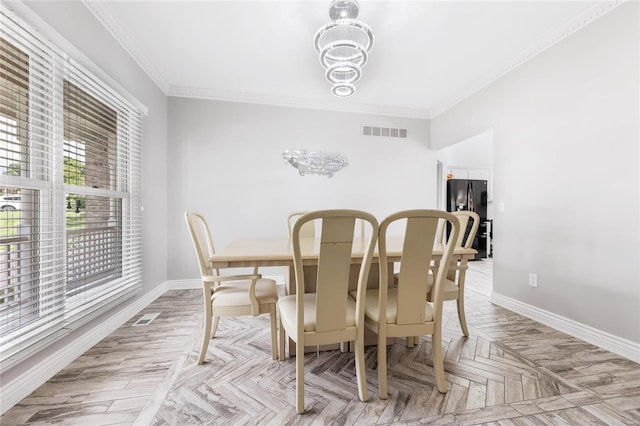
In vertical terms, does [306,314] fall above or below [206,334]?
above

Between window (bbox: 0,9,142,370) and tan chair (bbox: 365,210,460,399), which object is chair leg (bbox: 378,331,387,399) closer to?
tan chair (bbox: 365,210,460,399)

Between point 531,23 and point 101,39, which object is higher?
point 531,23

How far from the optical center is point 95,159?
2238 millimetres

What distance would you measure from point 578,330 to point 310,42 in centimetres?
339

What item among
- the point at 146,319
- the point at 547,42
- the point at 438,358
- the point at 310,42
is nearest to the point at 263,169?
the point at 310,42

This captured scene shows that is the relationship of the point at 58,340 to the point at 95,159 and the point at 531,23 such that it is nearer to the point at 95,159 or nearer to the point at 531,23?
the point at 95,159

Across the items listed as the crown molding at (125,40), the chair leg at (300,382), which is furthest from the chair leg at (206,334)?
the crown molding at (125,40)

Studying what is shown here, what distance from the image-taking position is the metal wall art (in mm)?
3871

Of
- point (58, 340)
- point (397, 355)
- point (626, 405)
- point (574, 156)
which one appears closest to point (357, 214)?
point (397, 355)

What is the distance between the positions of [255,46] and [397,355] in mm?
2931

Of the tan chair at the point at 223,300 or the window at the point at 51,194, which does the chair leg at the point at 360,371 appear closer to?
the tan chair at the point at 223,300

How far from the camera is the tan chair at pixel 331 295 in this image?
1.30 m

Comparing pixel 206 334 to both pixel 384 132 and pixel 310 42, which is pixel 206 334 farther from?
pixel 384 132

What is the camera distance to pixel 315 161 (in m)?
3.94
